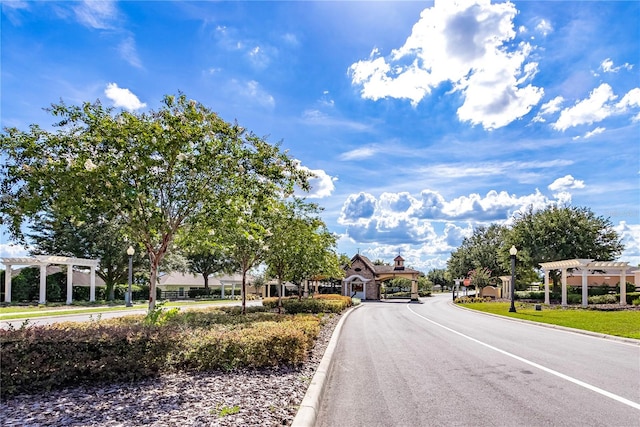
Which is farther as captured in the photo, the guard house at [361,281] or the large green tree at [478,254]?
the large green tree at [478,254]

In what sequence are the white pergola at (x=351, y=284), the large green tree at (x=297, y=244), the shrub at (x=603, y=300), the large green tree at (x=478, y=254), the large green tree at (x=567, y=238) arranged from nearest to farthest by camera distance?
the large green tree at (x=297, y=244) → the shrub at (x=603, y=300) → the large green tree at (x=567, y=238) → the white pergola at (x=351, y=284) → the large green tree at (x=478, y=254)

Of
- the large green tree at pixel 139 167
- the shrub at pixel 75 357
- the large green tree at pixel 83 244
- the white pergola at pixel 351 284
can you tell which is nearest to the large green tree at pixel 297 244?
the large green tree at pixel 139 167

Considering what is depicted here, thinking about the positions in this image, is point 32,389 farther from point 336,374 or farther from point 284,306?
point 284,306

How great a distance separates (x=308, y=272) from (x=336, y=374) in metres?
17.8

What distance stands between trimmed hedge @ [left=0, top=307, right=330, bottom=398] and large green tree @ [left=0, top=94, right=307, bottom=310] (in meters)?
2.60

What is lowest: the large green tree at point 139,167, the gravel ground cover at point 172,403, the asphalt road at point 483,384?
the asphalt road at point 483,384

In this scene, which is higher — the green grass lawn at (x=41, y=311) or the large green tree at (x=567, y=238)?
the large green tree at (x=567, y=238)

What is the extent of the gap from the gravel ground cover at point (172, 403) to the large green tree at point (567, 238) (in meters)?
38.1

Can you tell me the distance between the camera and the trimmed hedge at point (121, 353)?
6.21 m

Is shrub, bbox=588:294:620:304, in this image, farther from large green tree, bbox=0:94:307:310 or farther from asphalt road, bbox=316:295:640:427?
large green tree, bbox=0:94:307:310

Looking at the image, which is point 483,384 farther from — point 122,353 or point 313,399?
point 122,353

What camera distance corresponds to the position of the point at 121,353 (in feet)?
22.5

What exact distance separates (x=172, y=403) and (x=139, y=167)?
4796mm

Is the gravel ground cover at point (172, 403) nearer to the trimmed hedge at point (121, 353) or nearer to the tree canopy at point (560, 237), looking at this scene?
the trimmed hedge at point (121, 353)
